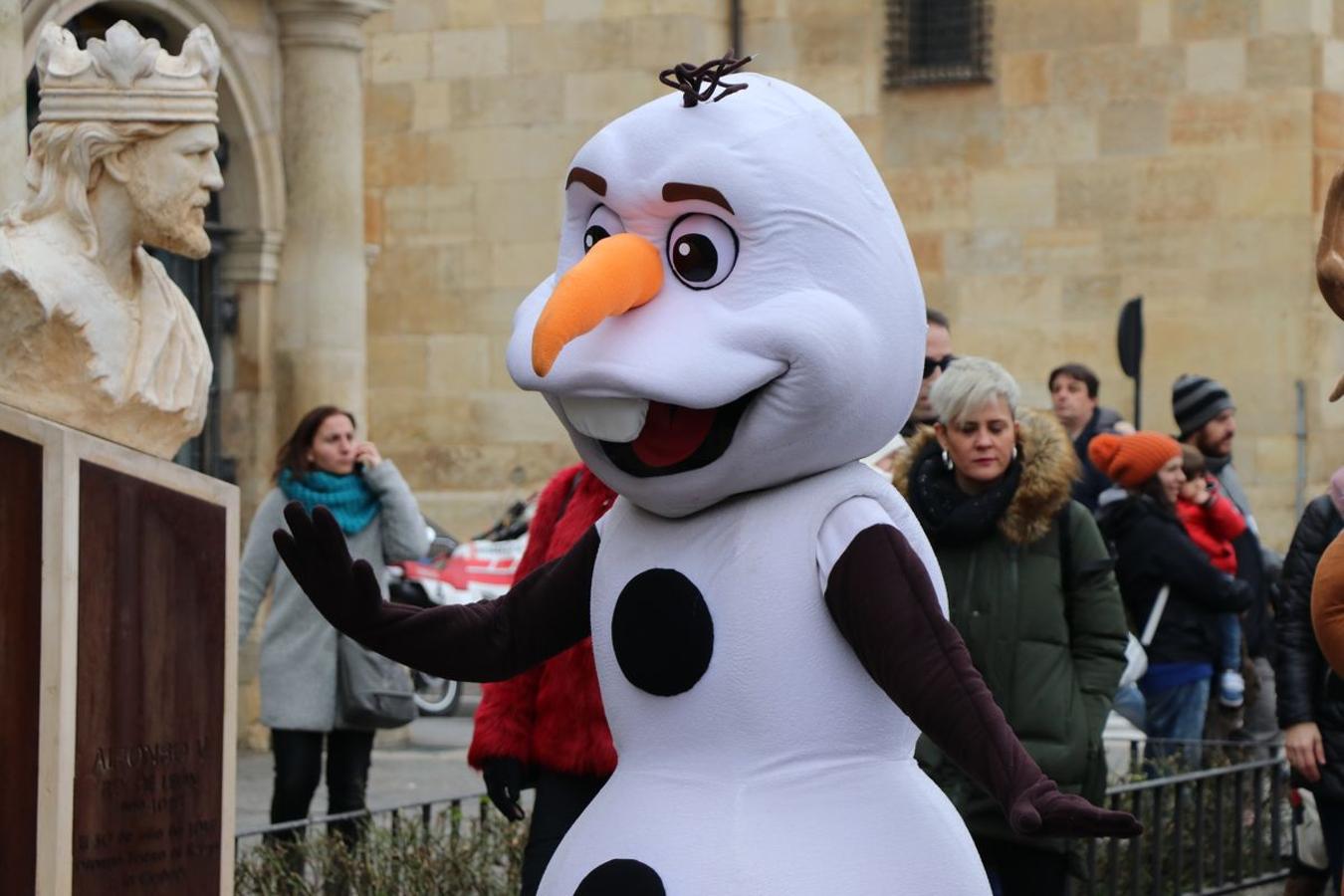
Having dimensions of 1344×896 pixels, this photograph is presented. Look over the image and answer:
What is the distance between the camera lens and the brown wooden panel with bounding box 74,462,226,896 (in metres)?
6.45

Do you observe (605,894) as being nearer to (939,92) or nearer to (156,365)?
(156,365)

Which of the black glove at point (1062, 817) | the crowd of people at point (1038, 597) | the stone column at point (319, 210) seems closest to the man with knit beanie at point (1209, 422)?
the crowd of people at point (1038, 597)

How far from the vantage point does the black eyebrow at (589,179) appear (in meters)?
4.70

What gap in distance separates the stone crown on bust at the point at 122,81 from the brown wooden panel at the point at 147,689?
939mm

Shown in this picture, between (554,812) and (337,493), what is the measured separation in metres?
2.75

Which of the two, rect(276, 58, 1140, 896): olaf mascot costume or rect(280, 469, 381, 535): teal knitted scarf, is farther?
rect(280, 469, 381, 535): teal knitted scarf

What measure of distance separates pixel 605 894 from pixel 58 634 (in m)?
2.26

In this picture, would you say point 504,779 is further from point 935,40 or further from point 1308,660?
point 935,40

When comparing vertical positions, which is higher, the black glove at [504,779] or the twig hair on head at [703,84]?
the twig hair on head at [703,84]

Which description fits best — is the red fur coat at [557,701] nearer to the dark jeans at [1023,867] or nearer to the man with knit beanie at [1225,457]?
the dark jeans at [1023,867]

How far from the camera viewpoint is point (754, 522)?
4602 millimetres

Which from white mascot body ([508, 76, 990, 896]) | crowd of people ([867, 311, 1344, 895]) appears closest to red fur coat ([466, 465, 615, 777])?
crowd of people ([867, 311, 1344, 895])

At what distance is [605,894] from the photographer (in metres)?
4.47

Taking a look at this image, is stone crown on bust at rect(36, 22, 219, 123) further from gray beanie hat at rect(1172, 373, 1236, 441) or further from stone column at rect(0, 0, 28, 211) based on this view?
gray beanie hat at rect(1172, 373, 1236, 441)
